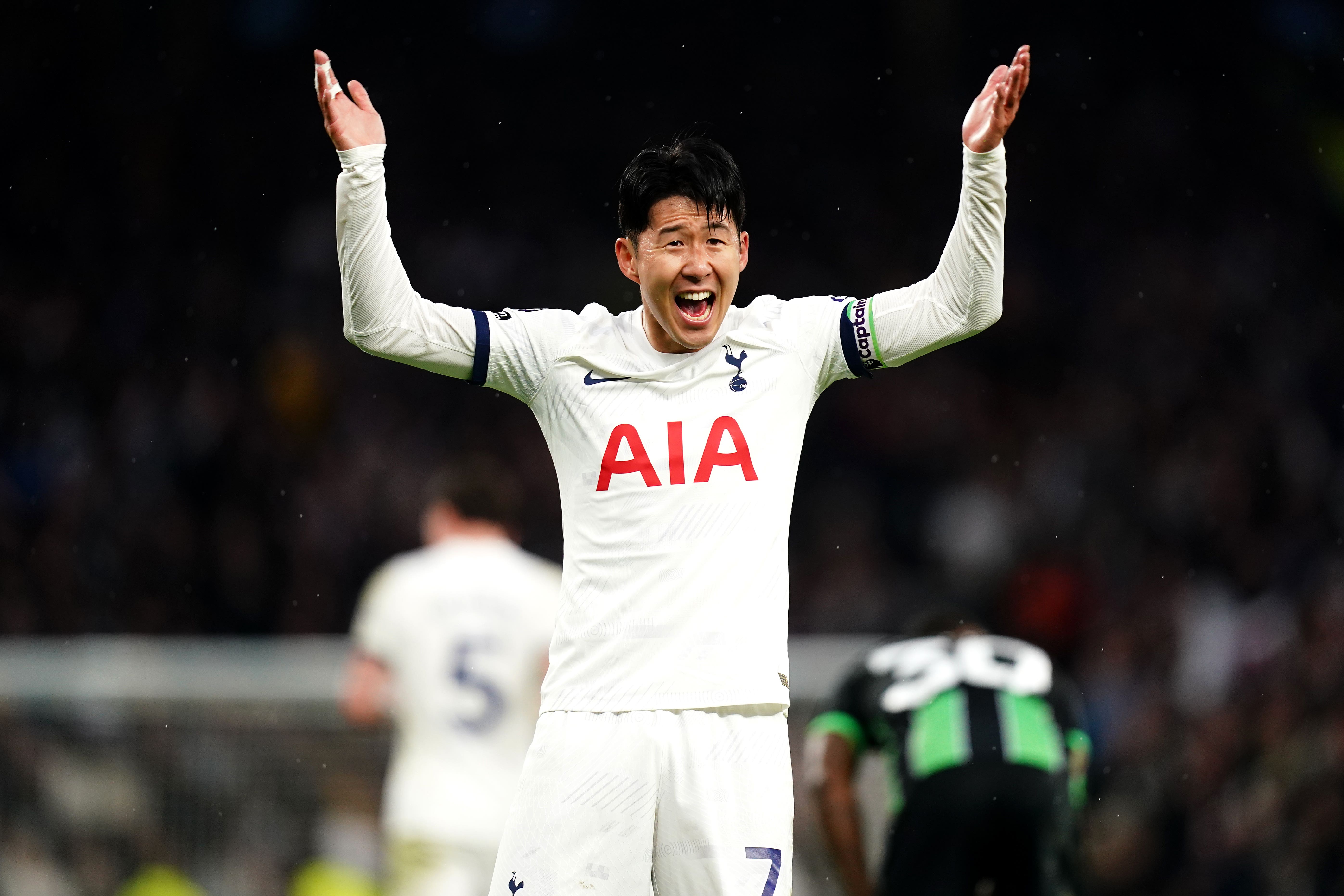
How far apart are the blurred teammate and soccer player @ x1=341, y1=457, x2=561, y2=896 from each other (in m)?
1.29

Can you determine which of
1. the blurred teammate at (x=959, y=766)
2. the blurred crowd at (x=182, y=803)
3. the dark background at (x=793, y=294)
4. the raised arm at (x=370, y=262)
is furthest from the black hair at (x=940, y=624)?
the dark background at (x=793, y=294)

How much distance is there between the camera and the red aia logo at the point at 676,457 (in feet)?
9.62

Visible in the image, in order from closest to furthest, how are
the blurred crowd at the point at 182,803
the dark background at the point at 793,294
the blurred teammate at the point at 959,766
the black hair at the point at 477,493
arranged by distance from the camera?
the blurred teammate at the point at 959,766
the black hair at the point at 477,493
the blurred crowd at the point at 182,803
the dark background at the point at 793,294

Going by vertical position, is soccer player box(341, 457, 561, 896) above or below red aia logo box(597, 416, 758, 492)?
below

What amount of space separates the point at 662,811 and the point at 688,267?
37.8 inches

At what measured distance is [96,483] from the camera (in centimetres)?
1029

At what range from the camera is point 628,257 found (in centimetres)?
307

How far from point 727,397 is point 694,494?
0.19 m

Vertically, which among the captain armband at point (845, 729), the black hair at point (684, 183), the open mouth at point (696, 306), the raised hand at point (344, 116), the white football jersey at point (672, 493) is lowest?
the captain armband at point (845, 729)

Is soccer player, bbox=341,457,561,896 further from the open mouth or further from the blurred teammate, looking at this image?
the open mouth

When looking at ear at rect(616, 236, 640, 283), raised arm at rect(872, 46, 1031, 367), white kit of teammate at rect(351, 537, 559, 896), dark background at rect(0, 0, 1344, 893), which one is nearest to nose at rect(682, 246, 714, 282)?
ear at rect(616, 236, 640, 283)

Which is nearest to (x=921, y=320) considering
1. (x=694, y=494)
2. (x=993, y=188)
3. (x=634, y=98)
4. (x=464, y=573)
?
(x=993, y=188)

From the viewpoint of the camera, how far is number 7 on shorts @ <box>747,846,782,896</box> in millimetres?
2826

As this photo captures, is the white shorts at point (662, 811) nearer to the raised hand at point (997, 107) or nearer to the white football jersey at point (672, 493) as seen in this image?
the white football jersey at point (672, 493)
